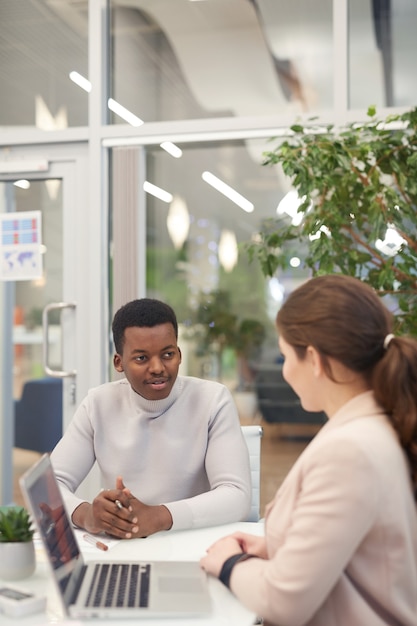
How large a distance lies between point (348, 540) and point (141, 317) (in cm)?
116

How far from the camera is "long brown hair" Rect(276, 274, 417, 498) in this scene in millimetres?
1486

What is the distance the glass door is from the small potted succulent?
2.44m

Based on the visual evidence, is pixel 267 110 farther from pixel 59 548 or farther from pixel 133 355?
pixel 59 548

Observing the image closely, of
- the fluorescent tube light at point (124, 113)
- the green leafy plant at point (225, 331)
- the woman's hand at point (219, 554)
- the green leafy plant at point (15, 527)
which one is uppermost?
the fluorescent tube light at point (124, 113)

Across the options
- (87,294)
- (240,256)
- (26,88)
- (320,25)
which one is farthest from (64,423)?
(320,25)

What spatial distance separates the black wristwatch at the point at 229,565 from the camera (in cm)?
161

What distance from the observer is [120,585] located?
1614 millimetres

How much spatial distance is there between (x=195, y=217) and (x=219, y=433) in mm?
2038

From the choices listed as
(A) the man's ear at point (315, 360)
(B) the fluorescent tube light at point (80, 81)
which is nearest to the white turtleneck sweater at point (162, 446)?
(A) the man's ear at point (315, 360)

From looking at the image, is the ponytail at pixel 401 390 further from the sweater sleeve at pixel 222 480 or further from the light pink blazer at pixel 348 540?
the sweater sleeve at pixel 222 480

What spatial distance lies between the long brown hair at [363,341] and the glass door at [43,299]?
275cm

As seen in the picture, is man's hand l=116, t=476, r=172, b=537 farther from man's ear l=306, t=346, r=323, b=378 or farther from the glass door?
the glass door

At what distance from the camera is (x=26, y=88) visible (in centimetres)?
441

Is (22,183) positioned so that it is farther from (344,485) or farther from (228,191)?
(344,485)
